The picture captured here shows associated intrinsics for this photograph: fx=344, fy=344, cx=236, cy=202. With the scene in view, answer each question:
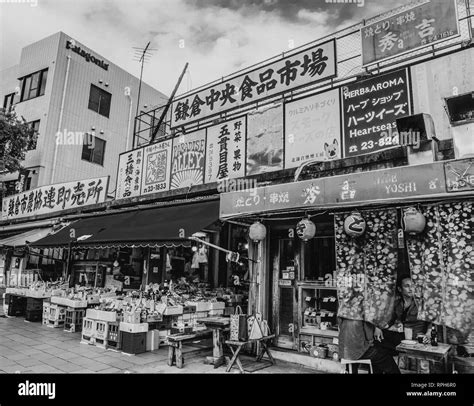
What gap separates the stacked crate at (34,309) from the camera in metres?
13.0

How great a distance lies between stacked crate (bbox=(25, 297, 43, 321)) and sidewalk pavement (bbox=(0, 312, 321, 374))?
2.63m

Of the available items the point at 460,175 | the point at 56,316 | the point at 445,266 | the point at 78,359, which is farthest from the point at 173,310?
the point at 460,175

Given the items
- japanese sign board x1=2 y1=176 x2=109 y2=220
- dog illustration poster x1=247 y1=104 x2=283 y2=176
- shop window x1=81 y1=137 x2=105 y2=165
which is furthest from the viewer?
shop window x1=81 y1=137 x2=105 y2=165

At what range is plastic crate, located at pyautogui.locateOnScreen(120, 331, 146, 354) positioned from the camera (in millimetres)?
8781

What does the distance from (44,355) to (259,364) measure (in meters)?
5.18

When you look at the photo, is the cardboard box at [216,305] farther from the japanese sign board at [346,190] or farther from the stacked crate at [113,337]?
the japanese sign board at [346,190]

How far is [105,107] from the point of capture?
2381 centimetres

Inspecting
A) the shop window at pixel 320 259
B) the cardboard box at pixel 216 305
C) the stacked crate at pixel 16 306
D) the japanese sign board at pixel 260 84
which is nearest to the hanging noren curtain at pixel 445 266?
the shop window at pixel 320 259

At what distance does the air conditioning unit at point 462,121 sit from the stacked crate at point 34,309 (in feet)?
47.1

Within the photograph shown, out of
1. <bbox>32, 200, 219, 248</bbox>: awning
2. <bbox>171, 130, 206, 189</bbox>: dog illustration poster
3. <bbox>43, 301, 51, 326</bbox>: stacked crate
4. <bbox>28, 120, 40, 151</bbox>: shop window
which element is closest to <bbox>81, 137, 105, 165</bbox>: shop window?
<bbox>28, 120, 40, 151</bbox>: shop window

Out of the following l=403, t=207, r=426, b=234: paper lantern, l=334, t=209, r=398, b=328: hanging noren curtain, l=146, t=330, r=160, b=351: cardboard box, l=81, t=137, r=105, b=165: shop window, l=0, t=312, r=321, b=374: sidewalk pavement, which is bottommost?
l=0, t=312, r=321, b=374: sidewalk pavement

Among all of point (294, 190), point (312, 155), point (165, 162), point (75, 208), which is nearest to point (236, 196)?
point (294, 190)

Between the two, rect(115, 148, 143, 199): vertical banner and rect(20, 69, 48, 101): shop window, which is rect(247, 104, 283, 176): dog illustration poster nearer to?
rect(115, 148, 143, 199): vertical banner
